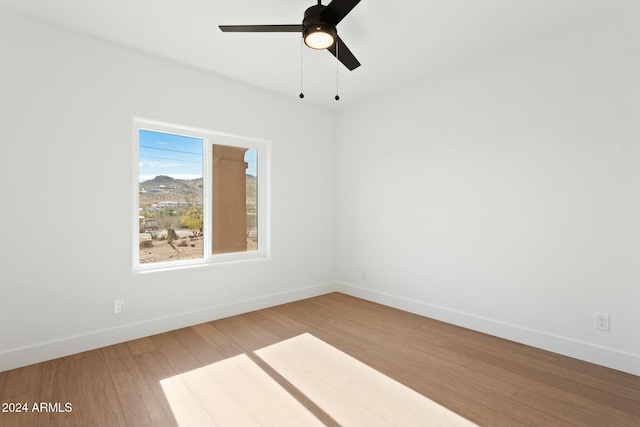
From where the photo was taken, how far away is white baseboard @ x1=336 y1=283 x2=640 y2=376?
2357 millimetres

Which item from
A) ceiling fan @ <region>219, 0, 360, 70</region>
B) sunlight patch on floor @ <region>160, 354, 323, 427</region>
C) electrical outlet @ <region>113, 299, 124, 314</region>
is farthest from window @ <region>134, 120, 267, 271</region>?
ceiling fan @ <region>219, 0, 360, 70</region>

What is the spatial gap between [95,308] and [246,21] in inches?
113

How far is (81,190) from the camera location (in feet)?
8.73

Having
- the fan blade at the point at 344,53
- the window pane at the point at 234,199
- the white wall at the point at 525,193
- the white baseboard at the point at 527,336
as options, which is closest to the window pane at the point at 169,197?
the window pane at the point at 234,199

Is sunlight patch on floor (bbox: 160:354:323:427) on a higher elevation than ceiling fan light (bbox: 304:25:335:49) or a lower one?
lower

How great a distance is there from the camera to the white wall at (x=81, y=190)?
2.39m

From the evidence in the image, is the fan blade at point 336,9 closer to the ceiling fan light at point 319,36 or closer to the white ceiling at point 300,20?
the ceiling fan light at point 319,36

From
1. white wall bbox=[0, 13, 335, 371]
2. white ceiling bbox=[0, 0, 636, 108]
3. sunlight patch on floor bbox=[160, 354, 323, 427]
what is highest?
white ceiling bbox=[0, 0, 636, 108]

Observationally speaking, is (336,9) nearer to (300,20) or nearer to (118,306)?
(300,20)

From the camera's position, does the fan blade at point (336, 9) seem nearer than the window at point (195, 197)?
Yes

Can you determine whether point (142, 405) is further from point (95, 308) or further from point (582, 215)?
point (582, 215)

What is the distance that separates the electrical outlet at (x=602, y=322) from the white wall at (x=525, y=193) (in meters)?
0.04

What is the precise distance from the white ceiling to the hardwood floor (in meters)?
2.83

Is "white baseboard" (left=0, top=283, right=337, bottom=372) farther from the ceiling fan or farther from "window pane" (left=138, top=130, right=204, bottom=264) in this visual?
the ceiling fan
